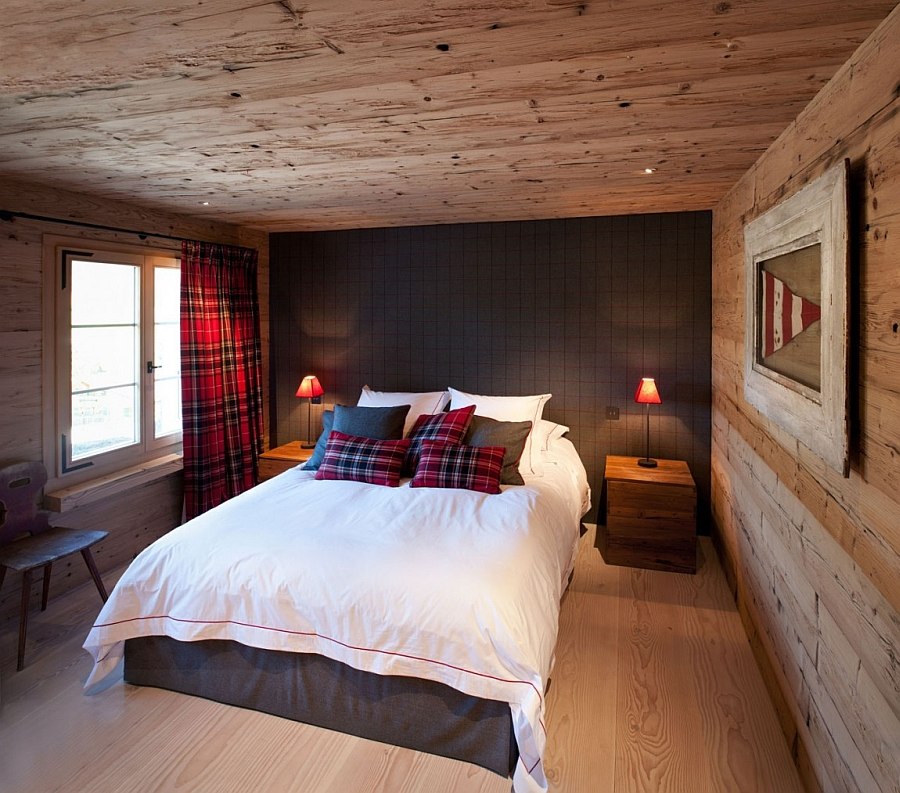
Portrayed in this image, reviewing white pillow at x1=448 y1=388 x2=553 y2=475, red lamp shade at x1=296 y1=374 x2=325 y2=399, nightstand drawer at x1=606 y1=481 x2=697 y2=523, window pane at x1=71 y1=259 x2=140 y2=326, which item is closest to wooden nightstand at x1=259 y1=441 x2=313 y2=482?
red lamp shade at x1=296 y1=374 x2=325 y2=399

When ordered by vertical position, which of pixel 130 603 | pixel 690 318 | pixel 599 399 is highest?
pixel 690 318

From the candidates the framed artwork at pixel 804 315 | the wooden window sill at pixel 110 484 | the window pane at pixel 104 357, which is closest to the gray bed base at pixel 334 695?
the wooden window sill at pixel 110 484

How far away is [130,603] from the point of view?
235cm

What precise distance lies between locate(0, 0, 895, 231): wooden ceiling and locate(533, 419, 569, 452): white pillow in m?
1.51

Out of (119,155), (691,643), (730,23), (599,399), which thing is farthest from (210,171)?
(691,643)

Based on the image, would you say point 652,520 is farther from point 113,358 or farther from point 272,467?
point 113,358

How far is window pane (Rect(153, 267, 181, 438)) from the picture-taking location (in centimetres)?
383

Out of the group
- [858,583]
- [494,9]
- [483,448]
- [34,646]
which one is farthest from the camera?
[483,448]

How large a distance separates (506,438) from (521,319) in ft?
3.74

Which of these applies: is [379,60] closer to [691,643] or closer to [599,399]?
[691,643]

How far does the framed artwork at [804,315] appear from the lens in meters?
1.54

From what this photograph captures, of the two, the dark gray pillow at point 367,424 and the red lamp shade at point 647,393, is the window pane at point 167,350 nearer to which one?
the dark gray pillow at point 367,424

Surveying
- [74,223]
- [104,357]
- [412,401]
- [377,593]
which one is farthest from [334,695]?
[74,223]

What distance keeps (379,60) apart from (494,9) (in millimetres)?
393
